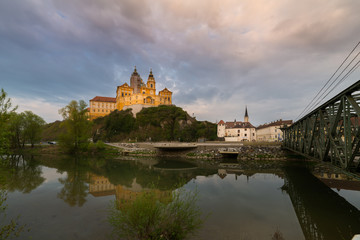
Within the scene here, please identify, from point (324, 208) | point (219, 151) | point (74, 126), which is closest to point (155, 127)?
point (74, 126)

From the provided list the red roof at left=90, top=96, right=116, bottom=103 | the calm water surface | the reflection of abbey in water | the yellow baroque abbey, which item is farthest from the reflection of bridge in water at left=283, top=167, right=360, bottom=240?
the red roof at left=90, top=96, right=116, bottom=103

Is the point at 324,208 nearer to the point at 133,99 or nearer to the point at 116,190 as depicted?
the point at 116,190

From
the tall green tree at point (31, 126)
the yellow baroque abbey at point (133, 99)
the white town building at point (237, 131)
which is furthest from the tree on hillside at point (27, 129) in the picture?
the white town building at point (237, 131)

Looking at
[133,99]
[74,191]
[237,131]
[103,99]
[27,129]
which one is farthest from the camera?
[103,99]

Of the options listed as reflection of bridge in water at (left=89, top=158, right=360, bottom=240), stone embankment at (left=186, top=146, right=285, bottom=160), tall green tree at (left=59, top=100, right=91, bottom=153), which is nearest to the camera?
reflection of bridge in water at (left=89, top=158, right=360, bottom=240)

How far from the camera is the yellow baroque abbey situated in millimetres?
89625

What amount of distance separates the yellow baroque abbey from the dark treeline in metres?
11.4

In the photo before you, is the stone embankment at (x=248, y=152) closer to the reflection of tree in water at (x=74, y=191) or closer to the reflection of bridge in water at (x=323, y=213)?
the reflection of bridge in water at (x=323, y=213)

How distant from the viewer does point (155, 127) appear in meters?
73.9

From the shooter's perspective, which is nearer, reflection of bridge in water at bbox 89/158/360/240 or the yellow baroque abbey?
reflection of bridge in water at bbox 89/158/360/240

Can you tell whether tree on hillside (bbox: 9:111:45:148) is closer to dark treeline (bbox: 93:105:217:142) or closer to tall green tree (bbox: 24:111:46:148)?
tall green tree (bbox: 24:111:46:148)

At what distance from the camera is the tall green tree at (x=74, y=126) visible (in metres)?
45.2

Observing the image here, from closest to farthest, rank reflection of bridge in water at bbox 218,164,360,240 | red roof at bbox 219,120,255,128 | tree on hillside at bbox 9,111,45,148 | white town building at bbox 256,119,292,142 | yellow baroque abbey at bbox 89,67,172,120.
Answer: reflection of bridge in water at bbox 218,164,360,240 < tree on hillside at bbox 9,111,45,148 < white town building at bbox 256,119,292,142 < red roof at bbox 219,120,255,128 < yellow baroque abbey at bbox 89,67,172,120

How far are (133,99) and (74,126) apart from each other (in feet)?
153
